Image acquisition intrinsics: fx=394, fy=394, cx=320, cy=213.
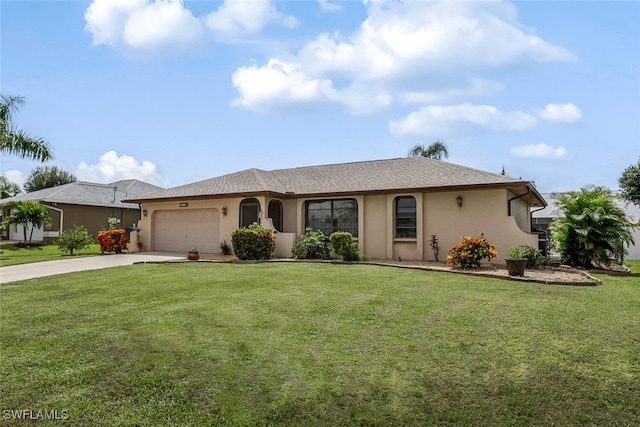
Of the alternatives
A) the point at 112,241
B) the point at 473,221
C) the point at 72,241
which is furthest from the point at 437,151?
the point at 72,241

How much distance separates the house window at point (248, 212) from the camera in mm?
17328

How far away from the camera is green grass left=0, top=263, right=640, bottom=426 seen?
11.2ft

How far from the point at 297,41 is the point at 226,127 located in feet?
18.9

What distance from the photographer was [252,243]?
48.0 ft

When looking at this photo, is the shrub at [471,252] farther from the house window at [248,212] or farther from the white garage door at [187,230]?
the white garage door at [187,230]

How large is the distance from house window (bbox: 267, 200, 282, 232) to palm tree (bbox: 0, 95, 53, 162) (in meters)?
9.21

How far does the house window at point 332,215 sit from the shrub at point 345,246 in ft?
6.28

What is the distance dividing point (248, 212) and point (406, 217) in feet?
23.2

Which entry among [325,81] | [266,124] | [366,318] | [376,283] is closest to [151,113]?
[266,124]

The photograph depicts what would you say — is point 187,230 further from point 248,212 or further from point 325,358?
point 325,358

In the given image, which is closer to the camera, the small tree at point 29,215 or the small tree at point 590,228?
the small tree at point 590,228

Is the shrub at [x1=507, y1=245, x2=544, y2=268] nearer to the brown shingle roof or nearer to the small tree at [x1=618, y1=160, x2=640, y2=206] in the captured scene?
the brown shingle roof

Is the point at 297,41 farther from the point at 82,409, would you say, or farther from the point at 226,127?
the point at 82,409

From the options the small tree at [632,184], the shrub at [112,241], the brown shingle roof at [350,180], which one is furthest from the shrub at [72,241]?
the small tree at [632,184]
